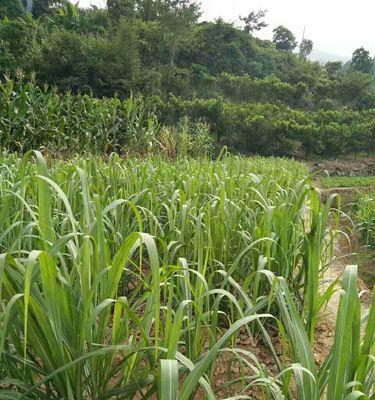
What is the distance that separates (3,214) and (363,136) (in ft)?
68.6

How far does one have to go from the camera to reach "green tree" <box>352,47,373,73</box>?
34.5m

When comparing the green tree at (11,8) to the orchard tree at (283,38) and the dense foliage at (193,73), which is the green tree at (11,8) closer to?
the dense foliage at (193,73)

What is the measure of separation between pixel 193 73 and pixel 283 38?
18.9 meters

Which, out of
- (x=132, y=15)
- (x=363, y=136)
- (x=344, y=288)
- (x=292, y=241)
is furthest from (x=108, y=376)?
(x=132, y=15)

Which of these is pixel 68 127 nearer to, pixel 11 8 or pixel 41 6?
pixel 11 8

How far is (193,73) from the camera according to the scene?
84.7ft

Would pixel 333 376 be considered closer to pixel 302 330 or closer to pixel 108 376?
pixel 302 330

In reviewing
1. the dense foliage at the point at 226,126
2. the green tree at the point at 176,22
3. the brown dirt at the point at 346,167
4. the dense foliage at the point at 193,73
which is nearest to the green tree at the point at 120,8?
the dense foliage at the point at 193,73

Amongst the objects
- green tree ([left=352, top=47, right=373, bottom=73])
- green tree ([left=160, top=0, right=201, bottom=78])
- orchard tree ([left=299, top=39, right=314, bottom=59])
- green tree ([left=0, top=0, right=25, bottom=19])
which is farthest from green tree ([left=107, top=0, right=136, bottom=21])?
orchard tree ([left=299, top=39, right=314, bottom=59])

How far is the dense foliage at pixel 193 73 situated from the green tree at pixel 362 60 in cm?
8

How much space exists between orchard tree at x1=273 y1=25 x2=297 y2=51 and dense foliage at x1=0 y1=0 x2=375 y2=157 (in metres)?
6.28

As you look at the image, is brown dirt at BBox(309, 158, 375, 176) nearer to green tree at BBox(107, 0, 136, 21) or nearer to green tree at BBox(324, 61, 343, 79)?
green tree at BBox(107, 0, 136, 21)

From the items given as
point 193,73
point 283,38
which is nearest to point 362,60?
point 283,38

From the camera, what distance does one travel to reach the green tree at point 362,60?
34.5 m
